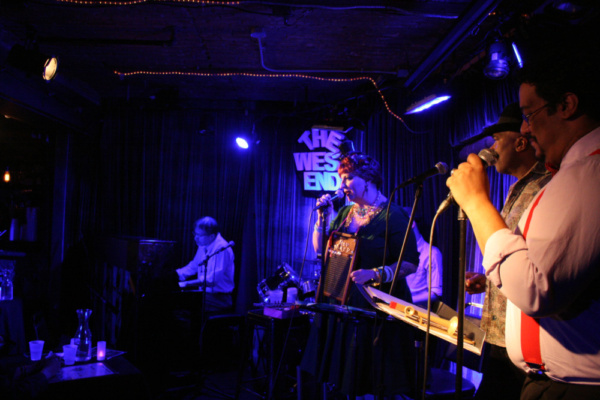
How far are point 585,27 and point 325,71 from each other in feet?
10.4

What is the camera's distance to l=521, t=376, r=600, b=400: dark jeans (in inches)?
42.0

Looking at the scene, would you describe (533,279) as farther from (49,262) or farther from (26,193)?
(26,193)

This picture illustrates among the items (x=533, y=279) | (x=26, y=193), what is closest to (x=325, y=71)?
(x=533, y=279)

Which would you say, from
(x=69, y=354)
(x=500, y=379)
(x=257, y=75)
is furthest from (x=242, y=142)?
(x=500, y=379)

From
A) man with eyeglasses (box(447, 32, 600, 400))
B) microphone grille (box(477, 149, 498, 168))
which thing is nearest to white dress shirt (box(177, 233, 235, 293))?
microphone grille (box(477, 149, 498, 168))

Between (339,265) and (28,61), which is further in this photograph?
(28,61)

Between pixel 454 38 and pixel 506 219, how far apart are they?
246cm

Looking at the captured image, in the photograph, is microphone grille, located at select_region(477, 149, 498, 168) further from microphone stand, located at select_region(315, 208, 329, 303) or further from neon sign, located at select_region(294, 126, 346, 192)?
neon sign, located at select_region(294, 126, 346, 192)

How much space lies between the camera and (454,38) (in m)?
3.72

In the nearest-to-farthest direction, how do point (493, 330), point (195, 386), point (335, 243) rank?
point (493, 330), point (335, 243), point (195, 386)

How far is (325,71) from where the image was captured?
5.60 m

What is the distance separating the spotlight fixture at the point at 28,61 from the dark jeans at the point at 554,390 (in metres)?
4.93

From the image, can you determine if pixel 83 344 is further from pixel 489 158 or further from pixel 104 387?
pixel 489 158

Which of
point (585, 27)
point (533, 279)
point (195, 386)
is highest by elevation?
point (585, 27)
